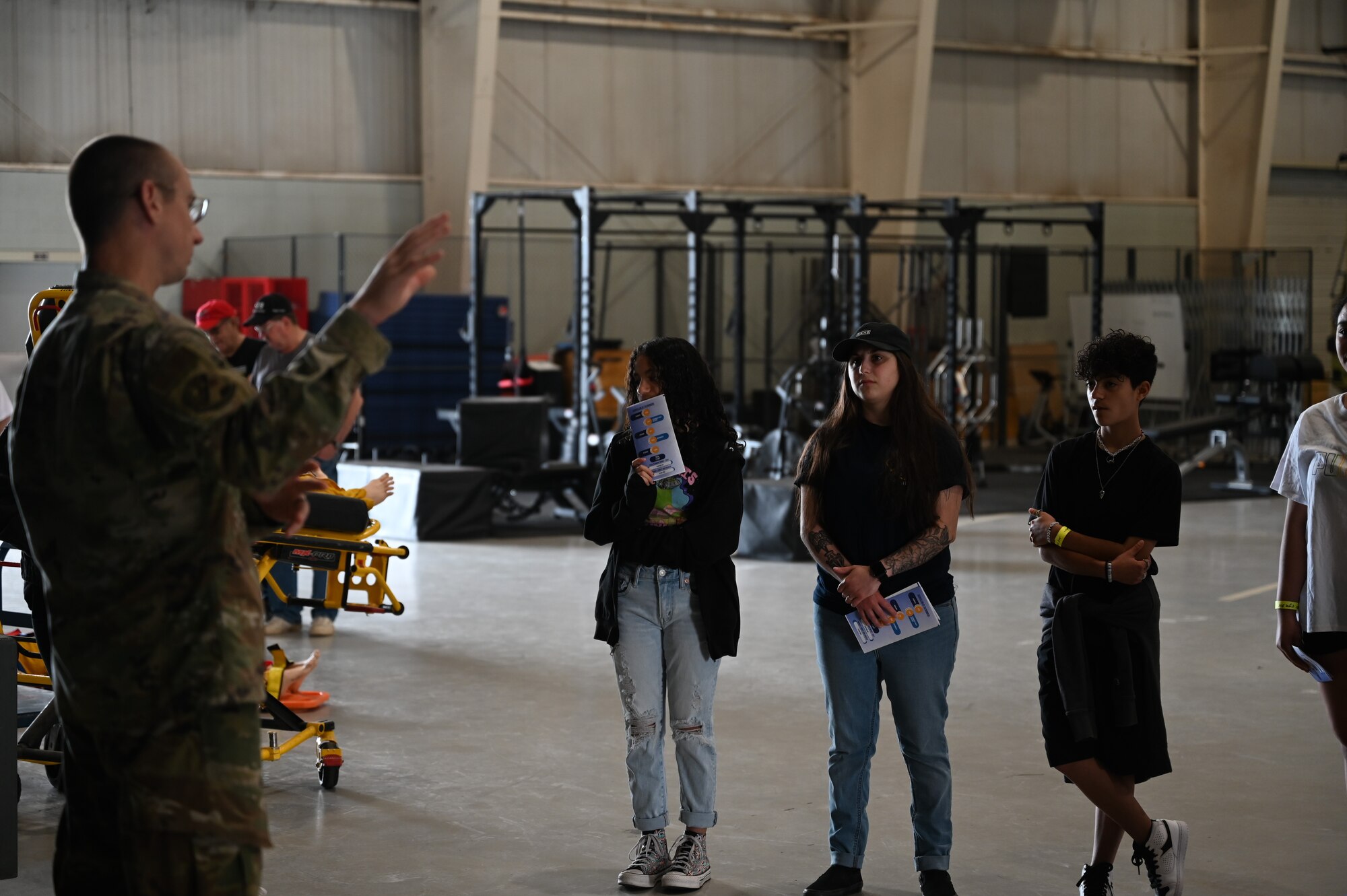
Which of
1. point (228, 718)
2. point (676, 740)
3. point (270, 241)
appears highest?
point (270, 241)

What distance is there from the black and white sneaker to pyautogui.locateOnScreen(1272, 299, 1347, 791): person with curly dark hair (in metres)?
0.47

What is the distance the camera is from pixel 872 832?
4.59 meters

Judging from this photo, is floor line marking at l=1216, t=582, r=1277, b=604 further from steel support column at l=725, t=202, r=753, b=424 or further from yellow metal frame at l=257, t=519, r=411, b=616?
yellow metal frame at l=257, t=519, r=411, b=616

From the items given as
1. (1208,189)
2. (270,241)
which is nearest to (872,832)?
(270,241)

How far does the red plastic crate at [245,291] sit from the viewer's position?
16.1m

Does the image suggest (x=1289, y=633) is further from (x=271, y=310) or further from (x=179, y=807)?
(x=271, y=310)

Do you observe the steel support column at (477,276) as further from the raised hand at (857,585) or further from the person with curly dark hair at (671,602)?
the raised hand at (857,585)

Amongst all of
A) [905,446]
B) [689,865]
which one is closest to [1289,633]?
[905,446]

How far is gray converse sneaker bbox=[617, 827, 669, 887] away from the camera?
404cm

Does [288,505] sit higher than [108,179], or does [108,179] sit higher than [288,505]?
[108,179]

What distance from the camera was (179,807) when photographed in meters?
2.04

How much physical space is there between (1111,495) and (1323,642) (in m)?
0.64

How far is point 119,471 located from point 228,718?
0.36m

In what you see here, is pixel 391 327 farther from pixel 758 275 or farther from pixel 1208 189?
pixel 1208 189
